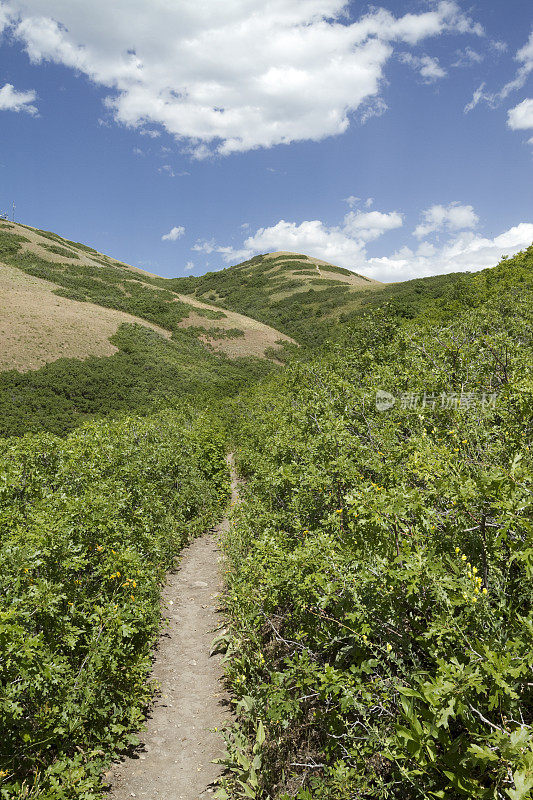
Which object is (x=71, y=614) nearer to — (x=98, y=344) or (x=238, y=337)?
(x=98, y=344)

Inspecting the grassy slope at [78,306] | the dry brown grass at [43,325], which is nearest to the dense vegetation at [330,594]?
the dry brown grass at [43,325]

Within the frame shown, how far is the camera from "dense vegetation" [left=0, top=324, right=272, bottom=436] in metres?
22.9

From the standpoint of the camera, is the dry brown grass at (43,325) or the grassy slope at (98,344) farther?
the dry brown grass at (43,325)

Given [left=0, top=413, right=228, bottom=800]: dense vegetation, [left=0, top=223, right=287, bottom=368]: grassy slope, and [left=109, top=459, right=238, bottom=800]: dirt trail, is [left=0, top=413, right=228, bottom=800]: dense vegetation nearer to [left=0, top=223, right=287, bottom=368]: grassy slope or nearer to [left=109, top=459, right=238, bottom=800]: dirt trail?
[left=109, top=459, right=238, bottom=800]: dirt trail

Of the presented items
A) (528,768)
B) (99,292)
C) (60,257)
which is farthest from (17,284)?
(528,768)

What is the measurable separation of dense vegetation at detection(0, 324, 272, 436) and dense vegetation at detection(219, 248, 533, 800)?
1612cm

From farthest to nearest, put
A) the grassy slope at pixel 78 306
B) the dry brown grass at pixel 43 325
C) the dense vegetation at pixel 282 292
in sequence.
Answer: the dense vegetation at pixel 282 292 < the grassy slope at pixel 78 306 < the dry brown grass at pixel 43 325

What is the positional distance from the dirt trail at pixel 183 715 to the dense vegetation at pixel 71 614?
283 mm

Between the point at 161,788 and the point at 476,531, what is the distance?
3768 millimetres

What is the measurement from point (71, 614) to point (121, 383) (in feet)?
87.7

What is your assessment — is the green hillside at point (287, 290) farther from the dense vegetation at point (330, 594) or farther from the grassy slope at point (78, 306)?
the dense vegetation at point (330, 594)

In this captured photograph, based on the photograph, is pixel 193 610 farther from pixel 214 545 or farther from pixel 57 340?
pixel 57 340

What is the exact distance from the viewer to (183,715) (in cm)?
489

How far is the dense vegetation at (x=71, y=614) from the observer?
10.9ft
